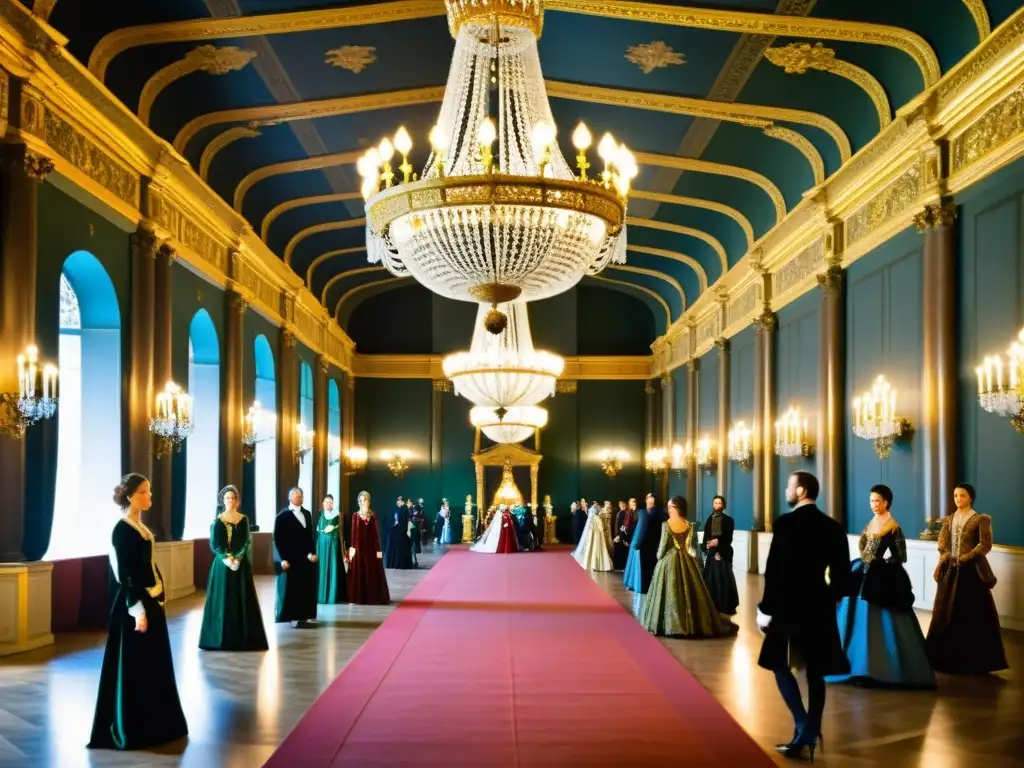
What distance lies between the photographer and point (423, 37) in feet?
42.1

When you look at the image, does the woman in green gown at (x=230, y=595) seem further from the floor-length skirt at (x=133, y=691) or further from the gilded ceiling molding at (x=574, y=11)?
the gilded ceiling molding at (x=574, y=11)

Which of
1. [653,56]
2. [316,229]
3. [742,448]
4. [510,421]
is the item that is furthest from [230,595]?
[510,421]

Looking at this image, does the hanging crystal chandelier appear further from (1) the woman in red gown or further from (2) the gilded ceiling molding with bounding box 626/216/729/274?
(1) the woman in red gown

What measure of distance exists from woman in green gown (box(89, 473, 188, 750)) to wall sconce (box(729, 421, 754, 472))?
13945 mm

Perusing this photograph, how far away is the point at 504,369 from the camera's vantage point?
58.3ft

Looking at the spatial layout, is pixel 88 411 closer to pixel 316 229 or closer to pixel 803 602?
pixel 803 602

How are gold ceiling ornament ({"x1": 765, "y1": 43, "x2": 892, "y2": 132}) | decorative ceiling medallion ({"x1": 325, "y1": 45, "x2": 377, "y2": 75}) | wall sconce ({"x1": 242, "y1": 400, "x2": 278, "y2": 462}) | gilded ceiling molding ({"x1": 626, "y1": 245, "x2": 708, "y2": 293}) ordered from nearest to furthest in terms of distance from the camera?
gold ceiling ornament ({"x1": 765, "y1": 43, "x2": 892, "y2": 132}) → decorative ceiling medallion ({"x1": 325, "y1": 45, "x2": 377, "y2": 75}) → wall sconce ({"x1": 242, "y1": 400, "x2": 278, "y2": 462}) → gilded ceiling molding ({"x1": 626, "y1": 245, "x2": 708, "y2": 293})

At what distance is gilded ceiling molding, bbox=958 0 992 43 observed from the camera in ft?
32.8

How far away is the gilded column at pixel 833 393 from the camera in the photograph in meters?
14.1

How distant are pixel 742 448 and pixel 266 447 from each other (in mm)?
8649

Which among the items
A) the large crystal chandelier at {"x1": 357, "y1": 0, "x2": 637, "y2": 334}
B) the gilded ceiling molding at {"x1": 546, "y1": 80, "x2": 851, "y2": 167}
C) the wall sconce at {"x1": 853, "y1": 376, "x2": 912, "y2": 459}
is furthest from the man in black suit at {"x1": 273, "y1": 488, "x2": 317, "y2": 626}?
the gilded ceiling molding at {"x1": 546, "y1": 80, "x2": 851, "y2": 167}

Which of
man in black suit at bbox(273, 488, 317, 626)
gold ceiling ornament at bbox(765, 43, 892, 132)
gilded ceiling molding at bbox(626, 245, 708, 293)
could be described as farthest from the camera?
gilded ceiling molding at bbox(626, 245, 708, 293)

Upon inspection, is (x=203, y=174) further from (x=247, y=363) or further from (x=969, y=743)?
(x=969, y=743)

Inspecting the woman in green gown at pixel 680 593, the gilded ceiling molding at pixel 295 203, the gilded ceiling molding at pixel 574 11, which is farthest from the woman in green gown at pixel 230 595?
the gilded ceiling molding at pixel 295 203
